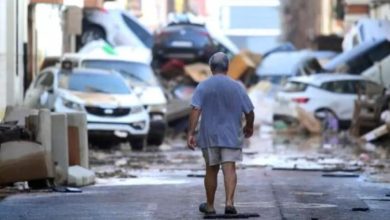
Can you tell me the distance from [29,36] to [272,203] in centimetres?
1858

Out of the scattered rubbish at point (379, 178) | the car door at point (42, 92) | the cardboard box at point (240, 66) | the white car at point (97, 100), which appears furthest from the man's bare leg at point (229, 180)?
the cardboard box at point (240, 66)

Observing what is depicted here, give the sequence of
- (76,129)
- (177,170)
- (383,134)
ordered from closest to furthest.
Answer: (76,129) → (177,170) → (383,134)

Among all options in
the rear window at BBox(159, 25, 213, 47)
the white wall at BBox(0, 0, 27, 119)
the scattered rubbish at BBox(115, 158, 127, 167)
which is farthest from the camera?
the rear window at BBox(159, 25, 213, 47)

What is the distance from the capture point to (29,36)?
30.0 meters

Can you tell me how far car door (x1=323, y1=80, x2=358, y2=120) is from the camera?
109 feet

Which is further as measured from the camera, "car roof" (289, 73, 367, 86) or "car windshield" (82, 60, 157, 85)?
"car roof" (289, 73, 367, 86)

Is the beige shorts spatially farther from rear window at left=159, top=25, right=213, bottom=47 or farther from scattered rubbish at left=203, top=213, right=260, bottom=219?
rear window at left=159, top=25, right=213, bottom=47

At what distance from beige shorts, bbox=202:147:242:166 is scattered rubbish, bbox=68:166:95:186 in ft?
13.5

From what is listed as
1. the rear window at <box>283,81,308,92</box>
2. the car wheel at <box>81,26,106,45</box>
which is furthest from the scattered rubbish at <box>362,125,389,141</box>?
the car wheel at <box>81,26,106,45</box>

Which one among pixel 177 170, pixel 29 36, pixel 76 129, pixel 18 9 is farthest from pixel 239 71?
pixel 76 129

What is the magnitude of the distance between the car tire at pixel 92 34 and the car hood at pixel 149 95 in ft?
34.4

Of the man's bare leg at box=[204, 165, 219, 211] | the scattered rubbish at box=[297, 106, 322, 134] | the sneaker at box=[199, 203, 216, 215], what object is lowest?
the scattered rubbish at box=[297, 106, 322, 134]

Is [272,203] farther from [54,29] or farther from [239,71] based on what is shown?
[239,71]

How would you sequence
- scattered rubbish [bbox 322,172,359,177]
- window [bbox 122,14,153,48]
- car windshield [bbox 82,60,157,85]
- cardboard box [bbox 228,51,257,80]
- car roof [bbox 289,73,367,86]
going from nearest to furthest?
scattered rubbish [bbox 322,172,359,177]
car windshield [bbox 82,60,157,85]
car roof [bbox 289,73,367,86]
window [bbox 122,14,153,48]
cardboard box [bbox 228,51,257,80]
